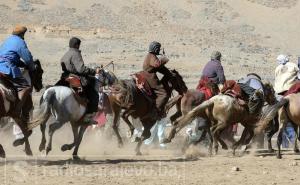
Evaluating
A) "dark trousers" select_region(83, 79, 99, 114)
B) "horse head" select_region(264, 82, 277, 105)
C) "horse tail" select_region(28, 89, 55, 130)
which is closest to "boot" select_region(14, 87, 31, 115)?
"horse tail" select_region(28, 89, 55, 130)

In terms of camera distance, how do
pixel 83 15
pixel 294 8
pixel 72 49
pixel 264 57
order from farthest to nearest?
pixel 294 8, pixel 83 15, pixel 264 57, pixel 72 49

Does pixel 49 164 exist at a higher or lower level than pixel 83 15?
lower

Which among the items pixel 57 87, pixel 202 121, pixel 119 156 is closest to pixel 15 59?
pixel 57 87

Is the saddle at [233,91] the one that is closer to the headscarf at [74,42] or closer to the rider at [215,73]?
the rider at [215,73]

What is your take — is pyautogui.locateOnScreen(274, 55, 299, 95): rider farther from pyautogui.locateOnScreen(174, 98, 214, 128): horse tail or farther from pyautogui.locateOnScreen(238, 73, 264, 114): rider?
pyautogui.locateOnScreen(174, 98, 214, 128): horse tail

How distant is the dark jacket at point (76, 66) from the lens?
12.8 m

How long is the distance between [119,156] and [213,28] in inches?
2372

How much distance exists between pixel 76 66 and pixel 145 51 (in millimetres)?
38634

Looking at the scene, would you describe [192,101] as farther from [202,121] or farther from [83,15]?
[83,15]

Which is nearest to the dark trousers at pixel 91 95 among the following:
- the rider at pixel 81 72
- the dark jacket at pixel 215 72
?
the rider at pixel 81 72

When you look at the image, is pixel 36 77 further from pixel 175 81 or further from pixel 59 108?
pixel 175 81

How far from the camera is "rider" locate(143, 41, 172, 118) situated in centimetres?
1462

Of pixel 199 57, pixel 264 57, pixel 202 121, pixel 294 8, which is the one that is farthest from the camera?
pixel 294 8

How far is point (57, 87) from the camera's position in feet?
41.3
